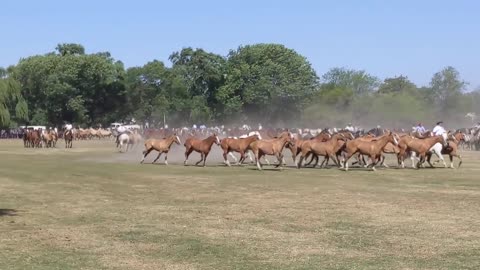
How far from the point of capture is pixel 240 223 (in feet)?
45.0

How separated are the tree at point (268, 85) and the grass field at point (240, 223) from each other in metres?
72.5

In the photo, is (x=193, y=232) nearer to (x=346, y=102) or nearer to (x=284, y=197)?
(x=284, y=197)

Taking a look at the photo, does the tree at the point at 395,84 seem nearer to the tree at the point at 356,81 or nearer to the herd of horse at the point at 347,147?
the tree at the point at 356,81

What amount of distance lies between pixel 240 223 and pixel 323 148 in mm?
17693

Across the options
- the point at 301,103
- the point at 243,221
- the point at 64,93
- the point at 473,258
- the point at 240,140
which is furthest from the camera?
the point at 64,93

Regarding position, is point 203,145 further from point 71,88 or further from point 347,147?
point 71,88

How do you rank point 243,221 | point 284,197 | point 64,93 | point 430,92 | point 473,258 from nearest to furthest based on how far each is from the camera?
point 473,258
point 243,221
point 284,197
point 64,93
point 430,92

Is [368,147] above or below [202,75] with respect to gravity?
below

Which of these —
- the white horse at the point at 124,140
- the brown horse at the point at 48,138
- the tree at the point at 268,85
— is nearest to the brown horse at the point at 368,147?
the white horse at the point at 124,140

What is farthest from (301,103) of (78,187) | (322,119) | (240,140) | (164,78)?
(78,187)

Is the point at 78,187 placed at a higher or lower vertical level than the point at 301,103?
lower

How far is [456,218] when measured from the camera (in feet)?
46.5

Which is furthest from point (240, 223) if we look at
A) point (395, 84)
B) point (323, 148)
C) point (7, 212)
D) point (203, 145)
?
point (395, 84)

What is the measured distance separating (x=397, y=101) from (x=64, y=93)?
51226mm
